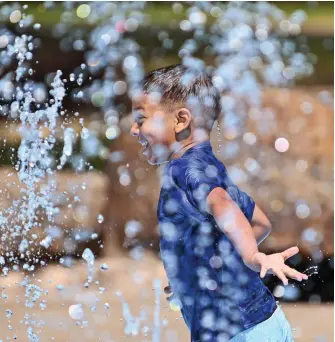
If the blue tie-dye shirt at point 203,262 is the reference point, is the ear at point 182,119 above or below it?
above

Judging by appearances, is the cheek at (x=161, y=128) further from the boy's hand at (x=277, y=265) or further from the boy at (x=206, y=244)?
the boy's hand at (x=277, y=265)

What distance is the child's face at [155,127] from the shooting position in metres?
1.44

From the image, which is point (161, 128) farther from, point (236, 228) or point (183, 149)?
point (236, 228)

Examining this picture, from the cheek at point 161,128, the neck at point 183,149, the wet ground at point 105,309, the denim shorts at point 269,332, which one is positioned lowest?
the wet ground at point 105,309

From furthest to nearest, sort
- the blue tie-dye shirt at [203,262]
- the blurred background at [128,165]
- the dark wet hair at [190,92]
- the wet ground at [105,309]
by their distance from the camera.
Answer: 1. the blurred background at [128,165]
2. the wet ground at [105,309]
3. the dark wet hair at [190,92]
4. the blue tie-dye shirt at [203,262]

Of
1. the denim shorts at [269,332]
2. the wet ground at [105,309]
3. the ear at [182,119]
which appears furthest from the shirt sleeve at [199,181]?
the wet ground at [105,309]

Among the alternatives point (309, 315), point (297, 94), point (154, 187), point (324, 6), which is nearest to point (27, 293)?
point (154, 187)

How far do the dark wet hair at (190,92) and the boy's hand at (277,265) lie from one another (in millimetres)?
308

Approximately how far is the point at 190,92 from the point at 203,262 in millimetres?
323

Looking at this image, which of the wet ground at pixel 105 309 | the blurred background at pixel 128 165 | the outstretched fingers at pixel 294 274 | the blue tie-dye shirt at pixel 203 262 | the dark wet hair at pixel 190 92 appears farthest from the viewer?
the blurred background at pixel 128 165

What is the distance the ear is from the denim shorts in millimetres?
380

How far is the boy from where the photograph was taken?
50.9 inches

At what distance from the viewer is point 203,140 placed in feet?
4.68

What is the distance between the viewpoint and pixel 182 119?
1.43 meters
